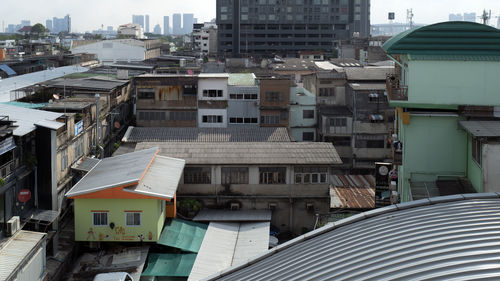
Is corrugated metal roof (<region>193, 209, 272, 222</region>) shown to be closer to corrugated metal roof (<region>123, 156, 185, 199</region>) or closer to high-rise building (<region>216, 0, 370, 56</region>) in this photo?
corrugated metal roof (<region>123, 156, 185, 199</region>)

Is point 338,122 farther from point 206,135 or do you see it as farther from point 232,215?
point 232,215

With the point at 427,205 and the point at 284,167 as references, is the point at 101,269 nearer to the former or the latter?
the point at 284,167

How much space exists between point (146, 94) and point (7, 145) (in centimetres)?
2233

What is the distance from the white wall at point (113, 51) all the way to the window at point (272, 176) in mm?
56235

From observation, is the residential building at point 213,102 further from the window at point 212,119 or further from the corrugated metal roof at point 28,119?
the corrugated metal roof at point 28,119

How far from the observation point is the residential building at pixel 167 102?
41531 mm

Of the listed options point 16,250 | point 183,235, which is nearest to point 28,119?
point 16,250

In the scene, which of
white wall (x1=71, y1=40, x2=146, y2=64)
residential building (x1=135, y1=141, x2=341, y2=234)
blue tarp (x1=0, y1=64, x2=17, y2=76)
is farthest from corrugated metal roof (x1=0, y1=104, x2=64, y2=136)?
white wall (x1=71, y1=40, x2=146, y2=64)

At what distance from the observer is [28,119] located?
2280cm

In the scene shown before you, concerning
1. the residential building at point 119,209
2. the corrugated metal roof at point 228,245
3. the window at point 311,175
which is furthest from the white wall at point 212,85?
the residential building at point 119,209

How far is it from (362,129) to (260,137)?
9.47m

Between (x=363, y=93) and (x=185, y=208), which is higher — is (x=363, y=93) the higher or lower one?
the higher one

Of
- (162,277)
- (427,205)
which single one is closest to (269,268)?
(427,205)

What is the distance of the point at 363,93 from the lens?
1618 inches
